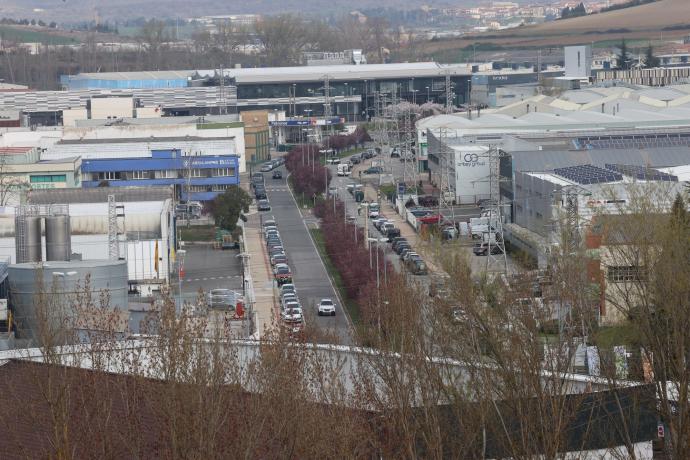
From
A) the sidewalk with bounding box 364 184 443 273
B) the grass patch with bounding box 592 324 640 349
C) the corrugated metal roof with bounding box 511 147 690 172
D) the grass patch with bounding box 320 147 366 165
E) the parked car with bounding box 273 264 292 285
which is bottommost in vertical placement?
the grass patch with bounding box 320 147 366 165

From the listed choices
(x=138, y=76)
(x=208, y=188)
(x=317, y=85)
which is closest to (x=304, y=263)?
(x=208, y=188)

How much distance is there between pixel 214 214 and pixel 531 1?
83.5 metres

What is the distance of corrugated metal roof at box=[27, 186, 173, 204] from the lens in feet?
41.3

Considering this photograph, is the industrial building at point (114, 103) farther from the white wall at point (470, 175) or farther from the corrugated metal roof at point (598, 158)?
the corrugated metal roof at point (598, 158)

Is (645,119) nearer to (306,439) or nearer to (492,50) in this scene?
(306,439)

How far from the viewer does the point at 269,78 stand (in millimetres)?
26922

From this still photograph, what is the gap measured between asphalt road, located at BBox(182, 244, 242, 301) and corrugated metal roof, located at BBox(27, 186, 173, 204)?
0.54 meters

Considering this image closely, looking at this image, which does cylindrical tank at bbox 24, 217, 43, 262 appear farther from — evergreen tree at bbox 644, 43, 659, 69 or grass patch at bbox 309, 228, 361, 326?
evergreen tree at bbox 644, 43, 659, 69

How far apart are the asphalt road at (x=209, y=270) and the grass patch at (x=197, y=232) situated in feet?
1.29

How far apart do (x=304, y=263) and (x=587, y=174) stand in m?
2.39

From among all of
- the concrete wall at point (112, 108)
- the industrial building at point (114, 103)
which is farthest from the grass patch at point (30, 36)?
the concrete wall at point (112, 108)

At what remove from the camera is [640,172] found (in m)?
12.9

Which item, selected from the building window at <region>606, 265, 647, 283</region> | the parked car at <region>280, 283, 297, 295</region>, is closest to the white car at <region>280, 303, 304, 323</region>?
the parked car at <region>280, 283, 297, 295</region>

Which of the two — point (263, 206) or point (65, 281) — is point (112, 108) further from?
point (65, 281)
